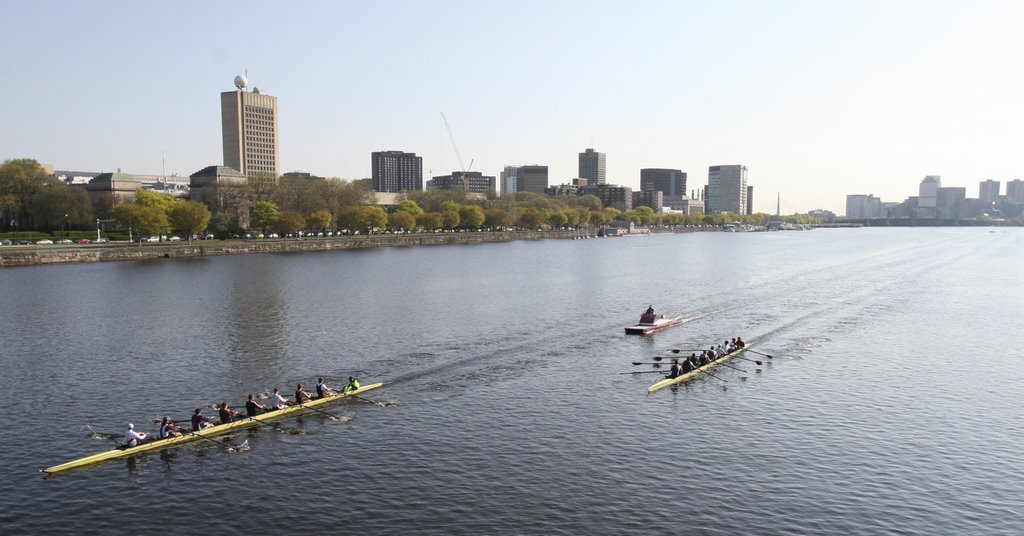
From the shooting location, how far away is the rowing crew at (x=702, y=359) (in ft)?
173

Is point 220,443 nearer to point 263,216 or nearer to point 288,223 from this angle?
point 263,216

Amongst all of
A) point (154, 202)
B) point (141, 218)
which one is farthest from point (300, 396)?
point (154, 202)

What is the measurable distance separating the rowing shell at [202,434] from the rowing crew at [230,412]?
229mm

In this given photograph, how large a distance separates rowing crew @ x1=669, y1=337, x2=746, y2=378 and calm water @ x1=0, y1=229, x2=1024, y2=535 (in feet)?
5.66

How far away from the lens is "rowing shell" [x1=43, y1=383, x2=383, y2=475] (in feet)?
118

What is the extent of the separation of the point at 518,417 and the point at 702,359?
19.1 metres

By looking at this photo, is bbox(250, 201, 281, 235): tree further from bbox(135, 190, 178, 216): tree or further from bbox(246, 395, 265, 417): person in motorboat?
bbox(246, 395, 265, 417): person in motorboat

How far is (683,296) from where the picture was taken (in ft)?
338

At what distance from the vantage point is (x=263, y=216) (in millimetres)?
186500

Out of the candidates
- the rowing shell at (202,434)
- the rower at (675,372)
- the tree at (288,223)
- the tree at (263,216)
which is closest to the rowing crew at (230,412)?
the rowing shell at (202,434)

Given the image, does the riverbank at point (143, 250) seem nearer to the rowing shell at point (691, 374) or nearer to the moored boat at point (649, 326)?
the moored boat at point (649, 326)

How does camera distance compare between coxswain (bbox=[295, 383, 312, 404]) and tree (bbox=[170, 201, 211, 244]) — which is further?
tree (bbox=[170, 201, 211, 244])

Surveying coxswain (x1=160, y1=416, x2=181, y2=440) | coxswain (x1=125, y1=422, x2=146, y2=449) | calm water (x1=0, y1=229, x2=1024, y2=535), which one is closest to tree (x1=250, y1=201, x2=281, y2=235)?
calm water (x1=0, y1=229, x2=1024, y2=535)

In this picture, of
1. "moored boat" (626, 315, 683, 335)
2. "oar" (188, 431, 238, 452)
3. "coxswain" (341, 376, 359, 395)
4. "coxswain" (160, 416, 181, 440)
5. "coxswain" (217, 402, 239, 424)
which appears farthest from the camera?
"moored boat" (626, 315, 683, 335)
